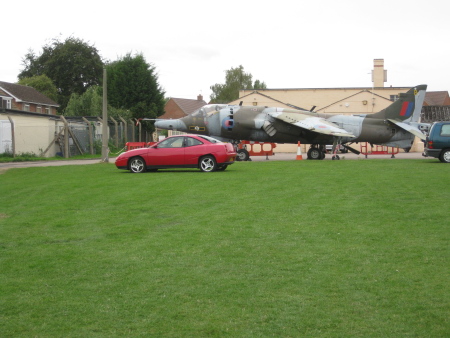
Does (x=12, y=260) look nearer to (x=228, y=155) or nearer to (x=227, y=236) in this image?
(x=227, y=236)

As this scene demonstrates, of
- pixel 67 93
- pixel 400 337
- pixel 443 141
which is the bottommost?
pixel 400 337

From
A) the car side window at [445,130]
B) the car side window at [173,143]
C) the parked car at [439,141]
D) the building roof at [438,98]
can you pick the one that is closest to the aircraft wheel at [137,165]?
the car side window at [173,143]

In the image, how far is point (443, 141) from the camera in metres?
25.9

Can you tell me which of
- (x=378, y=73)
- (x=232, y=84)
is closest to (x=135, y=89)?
(x=378, y=73)

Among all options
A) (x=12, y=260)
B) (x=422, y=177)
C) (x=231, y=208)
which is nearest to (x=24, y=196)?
(x=231, y=208)

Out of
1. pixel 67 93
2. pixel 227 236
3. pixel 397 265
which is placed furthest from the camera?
pixel 67 93

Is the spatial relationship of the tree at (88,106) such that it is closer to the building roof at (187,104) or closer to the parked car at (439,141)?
the parked car at (439,141)

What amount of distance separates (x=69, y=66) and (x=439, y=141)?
2685 inches

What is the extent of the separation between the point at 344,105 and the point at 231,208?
51.4 meters

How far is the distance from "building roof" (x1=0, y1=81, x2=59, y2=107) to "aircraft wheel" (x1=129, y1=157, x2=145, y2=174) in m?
44.9

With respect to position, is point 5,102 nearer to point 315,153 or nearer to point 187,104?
point 315,153

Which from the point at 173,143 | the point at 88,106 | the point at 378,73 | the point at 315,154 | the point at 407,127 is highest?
the point at 378,73

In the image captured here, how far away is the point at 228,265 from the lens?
7.22m

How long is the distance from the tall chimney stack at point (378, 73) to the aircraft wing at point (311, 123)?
4302 cm
